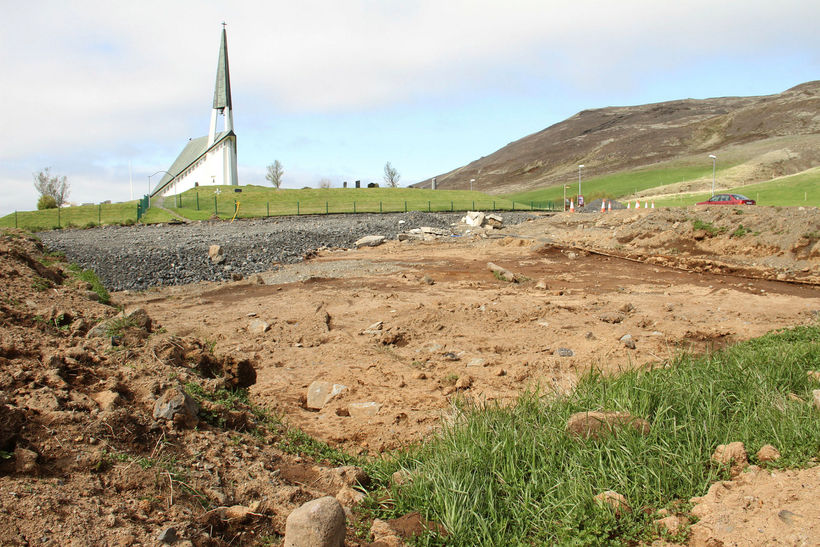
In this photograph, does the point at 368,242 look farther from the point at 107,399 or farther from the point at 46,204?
the point at 46,204

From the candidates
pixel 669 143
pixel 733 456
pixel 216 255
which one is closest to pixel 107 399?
pixel 733 456

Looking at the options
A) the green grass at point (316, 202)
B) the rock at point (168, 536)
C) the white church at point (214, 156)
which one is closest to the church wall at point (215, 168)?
the white church at point (214, 156)

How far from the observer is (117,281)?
43.7 ft

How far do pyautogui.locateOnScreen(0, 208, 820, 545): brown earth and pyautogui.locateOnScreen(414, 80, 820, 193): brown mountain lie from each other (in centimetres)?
7800

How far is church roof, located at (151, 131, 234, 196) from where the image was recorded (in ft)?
224

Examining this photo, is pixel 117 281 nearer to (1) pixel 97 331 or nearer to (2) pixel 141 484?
(1) pixel 97 331

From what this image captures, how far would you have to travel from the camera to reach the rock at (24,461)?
3.10m

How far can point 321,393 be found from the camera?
6.19 m

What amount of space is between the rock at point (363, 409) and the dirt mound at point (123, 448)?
89 centimetres

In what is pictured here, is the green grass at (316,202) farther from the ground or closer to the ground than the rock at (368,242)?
farther from the ground

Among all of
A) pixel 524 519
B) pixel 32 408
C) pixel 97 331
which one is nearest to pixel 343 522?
pixel 524 519

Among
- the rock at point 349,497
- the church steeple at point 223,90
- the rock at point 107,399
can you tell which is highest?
the church steeple at point 223,90

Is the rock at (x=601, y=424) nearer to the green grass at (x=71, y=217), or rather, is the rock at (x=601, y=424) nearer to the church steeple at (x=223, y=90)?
the green grass at (x=71, y=217)

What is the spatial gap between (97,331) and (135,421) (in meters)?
1.76
